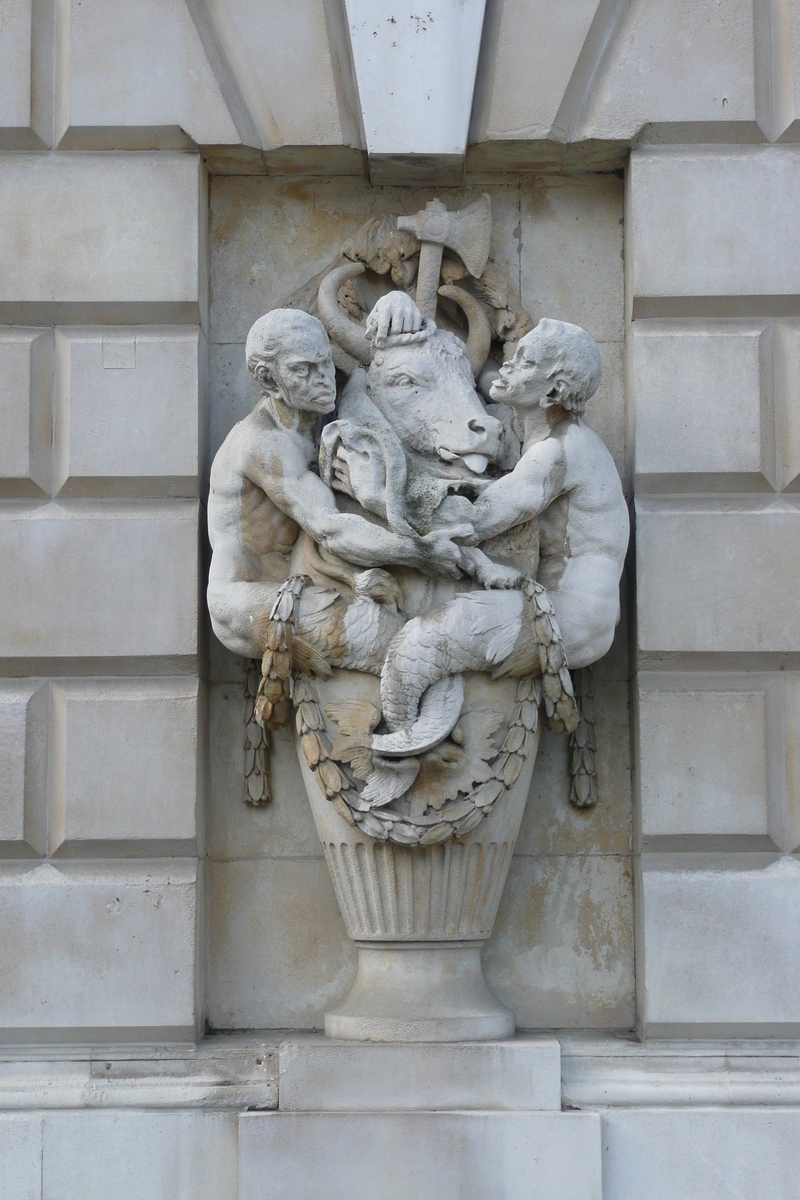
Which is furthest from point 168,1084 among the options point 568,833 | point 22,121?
point 22,121

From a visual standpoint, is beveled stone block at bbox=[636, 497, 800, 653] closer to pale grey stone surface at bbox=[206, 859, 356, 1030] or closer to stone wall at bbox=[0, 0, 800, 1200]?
stone wall at bbox=[0, 0, 800, 1200]

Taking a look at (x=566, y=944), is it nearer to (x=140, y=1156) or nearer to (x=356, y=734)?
(x=356, y=734)

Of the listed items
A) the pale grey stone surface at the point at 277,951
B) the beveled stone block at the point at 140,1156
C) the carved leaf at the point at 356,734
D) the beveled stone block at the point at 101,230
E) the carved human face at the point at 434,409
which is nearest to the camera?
the beveled stone block at the point at 140,1156

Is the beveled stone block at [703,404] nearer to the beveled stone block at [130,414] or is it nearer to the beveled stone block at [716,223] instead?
the beveled stone block at [716,223]

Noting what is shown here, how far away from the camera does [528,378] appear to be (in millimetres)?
5156

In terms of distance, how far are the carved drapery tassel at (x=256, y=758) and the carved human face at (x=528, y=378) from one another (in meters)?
1.23

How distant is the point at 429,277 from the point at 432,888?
81.6 inches

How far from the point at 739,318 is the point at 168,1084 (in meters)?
3.14

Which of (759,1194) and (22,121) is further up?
(22,121)

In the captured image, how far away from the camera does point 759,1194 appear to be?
4930 mm

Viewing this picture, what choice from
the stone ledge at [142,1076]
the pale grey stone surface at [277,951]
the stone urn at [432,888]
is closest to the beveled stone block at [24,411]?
the stone urn at [432,888]

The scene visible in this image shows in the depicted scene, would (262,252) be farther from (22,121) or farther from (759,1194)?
(759,1194)

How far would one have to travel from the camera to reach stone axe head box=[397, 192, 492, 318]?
553cm

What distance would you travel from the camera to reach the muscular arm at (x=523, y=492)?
5.06 m
